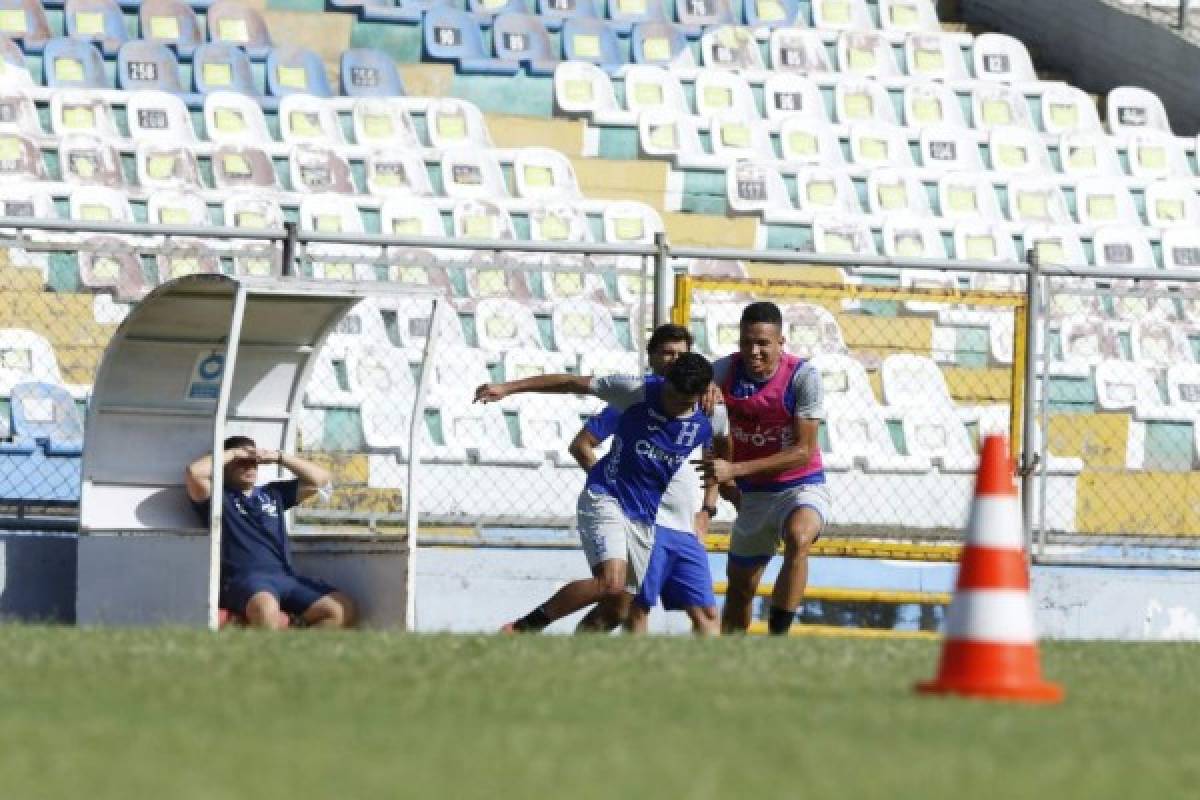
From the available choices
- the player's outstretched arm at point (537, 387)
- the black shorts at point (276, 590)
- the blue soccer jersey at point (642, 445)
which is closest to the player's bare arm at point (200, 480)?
the black shorts at point (276, 590)

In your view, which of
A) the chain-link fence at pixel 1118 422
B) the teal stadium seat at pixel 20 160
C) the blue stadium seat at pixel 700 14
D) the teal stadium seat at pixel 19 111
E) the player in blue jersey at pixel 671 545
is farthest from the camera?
the blue stadium seat at pixel 700 14

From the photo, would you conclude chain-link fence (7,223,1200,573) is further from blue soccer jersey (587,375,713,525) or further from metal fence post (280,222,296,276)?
blue soccer jersey (587,375,713,525)

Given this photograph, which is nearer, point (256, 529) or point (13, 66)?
point (256, 529)

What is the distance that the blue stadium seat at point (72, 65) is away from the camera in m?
19.9

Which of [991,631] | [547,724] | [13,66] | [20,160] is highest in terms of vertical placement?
[13,66]

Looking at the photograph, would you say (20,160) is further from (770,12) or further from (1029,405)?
(770,12)

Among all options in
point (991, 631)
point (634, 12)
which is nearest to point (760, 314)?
point (991, 631)

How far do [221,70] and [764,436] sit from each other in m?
9.16

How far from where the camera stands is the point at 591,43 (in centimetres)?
2242

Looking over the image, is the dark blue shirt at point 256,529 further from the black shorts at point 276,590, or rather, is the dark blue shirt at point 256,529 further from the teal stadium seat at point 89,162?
the teal stadium seat at point 89,162

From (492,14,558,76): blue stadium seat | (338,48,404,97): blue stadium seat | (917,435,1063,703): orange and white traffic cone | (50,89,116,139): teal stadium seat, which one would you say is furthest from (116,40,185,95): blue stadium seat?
(917,435,1063,703): orange and white traffic cone

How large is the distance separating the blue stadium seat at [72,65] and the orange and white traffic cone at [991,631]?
13.1 meters

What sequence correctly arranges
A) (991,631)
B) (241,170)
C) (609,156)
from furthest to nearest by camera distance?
1. (609,156)
2. (241,170)
3. (991,631)

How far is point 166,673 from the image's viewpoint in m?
8.29
